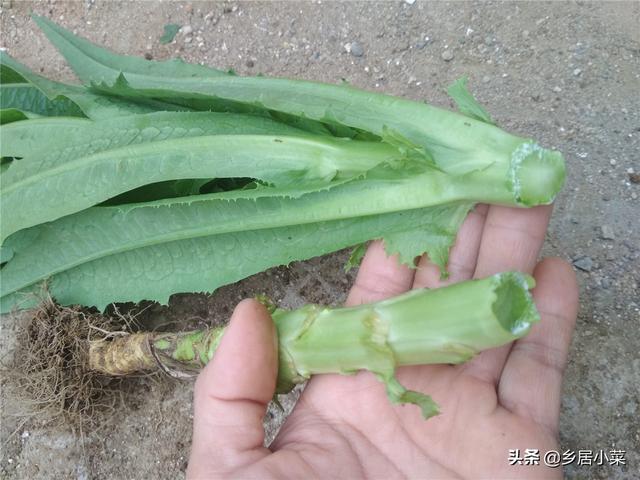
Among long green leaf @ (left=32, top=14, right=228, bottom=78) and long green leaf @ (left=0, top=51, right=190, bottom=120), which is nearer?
long green leaf @ (left=0, top=51, right=190, bottom=120)

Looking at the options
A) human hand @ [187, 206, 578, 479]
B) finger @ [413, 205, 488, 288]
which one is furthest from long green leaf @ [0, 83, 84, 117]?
finger @ [413, 205, 488, 288]

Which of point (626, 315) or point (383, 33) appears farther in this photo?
point (383, 33)

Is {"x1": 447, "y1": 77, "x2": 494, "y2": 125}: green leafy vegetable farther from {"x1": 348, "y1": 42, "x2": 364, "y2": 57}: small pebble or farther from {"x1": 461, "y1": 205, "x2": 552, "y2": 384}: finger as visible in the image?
{"x1": 348, "y1": 42, "x2": 364, "y2": 57}: small pebble

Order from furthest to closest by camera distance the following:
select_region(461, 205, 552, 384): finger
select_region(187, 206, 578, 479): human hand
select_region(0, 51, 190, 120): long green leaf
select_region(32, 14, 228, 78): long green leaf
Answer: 1. select_region(32, 14, 228, 78): long green leaf
2. select_region(0, 51, 190, 120): long green leaf
3. select_region(461, 205, 552, 384): finger
4. select_region(187, 206, 578, 479): human hand

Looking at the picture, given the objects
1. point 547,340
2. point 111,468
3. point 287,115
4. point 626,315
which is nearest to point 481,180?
point 547,340

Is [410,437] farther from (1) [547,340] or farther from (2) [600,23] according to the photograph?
(2) [600,23]

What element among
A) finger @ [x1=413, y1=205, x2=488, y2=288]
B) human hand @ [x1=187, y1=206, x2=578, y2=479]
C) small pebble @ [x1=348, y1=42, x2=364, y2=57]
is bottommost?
human hand @ [x1=187, y1=206, x2=578, y2=479]
